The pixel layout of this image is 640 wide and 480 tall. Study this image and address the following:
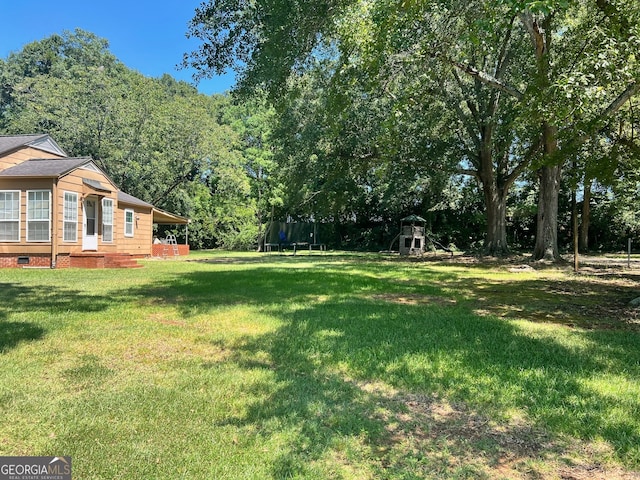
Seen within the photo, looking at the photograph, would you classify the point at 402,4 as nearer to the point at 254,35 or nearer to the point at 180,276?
the point at 254,35

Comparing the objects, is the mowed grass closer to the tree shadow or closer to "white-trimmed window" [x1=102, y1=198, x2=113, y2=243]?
the tree shadow

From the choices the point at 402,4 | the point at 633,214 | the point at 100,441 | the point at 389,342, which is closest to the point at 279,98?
the point at 402,4

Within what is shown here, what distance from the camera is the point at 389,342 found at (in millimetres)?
4379

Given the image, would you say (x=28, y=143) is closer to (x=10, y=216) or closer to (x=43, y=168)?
(x=43, y=168)

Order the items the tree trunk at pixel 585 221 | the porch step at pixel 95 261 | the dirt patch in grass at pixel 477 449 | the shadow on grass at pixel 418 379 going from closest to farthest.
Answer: the dirt patch in grass at pixel 477 449 < the shadow on grass at pixel 418 379 < the porch step at pixel 95 261 < the tree trunk at pixel 585 221

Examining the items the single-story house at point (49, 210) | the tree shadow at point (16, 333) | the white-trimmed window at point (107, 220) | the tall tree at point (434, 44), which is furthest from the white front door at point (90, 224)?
the tree shadow at point (16, 333)

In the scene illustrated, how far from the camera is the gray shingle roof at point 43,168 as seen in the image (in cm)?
1291

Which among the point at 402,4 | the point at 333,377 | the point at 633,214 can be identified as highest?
the point at 402,4

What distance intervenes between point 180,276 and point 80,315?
5.14 meters

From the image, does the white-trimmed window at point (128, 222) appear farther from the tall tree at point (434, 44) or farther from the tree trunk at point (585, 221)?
the tree trunk at point (585, 221)

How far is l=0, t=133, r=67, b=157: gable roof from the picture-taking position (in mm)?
14220

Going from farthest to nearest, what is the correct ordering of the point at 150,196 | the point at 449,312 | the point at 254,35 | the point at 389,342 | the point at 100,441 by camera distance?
the point at 150,196, the point at 254,35, the point at 449,312, the point at 389,342, the point at 100,441

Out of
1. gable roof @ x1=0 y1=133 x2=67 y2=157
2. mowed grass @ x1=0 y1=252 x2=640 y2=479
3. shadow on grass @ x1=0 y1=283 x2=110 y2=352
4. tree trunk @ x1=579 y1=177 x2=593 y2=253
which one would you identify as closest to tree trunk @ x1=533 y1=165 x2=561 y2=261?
mowed grass @ x1=0 y1=252 x2=640 y2=479

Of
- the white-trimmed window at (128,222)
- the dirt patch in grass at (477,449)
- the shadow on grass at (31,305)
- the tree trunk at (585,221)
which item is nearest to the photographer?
the dirt patch in grass at (477,449)
